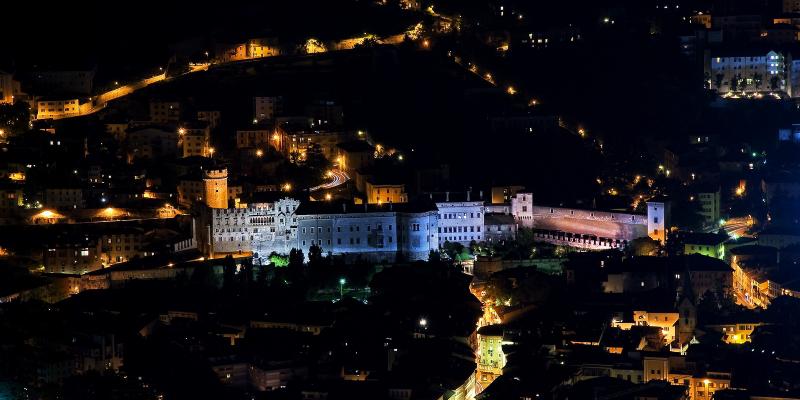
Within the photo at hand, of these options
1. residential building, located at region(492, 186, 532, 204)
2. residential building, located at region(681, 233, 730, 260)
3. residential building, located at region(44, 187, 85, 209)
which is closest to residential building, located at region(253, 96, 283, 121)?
residential building, located at region(44, 187, 85, 209)

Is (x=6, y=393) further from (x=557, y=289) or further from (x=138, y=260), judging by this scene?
(x=557, y=289)

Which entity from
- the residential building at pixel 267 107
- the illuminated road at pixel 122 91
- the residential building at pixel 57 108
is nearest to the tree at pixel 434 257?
the residential building at pixel 267 107

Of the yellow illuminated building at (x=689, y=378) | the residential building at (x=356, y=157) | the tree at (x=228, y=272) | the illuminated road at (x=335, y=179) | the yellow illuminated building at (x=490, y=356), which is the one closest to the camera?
the yellow illuminated building at (x=689, y=378)

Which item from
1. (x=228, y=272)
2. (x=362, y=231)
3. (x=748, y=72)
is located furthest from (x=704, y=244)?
(x=748, y=72)

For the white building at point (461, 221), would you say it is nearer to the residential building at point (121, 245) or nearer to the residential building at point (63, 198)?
the residential building at point (121, 245)

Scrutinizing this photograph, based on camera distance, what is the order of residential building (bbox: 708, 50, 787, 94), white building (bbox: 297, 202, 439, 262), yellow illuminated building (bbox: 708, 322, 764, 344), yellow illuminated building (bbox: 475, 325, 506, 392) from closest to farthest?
yellow illuminated building (bbox: 475, 325, 506, 392)
yellow illuminated building (bbox: 708, 322, 764, 344)
white building (bbox: 297, 202, 439, 262)
residential building (bbox: 708, 50, 787, 94)

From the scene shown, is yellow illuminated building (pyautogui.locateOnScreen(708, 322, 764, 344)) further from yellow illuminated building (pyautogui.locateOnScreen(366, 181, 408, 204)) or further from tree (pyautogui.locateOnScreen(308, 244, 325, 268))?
tree (pyautogui.locateOnScreen(308, 244, 325, 268))

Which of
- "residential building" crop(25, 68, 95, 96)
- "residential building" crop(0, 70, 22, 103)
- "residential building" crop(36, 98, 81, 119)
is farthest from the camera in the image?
"residential building" crop(25, 68, 95, 96)
